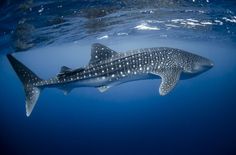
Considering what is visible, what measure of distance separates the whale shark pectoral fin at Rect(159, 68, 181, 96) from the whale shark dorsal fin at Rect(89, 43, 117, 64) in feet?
5.88

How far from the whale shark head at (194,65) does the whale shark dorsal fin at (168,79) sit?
0.46m

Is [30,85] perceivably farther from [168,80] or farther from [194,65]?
[194,65]

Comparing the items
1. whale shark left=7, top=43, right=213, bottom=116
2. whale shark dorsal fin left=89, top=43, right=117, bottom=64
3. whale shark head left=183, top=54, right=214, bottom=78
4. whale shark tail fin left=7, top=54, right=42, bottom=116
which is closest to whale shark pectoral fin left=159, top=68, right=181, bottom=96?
whale shark left=7, top=43, right=213, bottom=116

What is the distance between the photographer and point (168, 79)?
843cm

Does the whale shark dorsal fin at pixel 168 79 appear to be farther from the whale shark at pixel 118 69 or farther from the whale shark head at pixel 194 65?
the whale shark head at pixel 194 65

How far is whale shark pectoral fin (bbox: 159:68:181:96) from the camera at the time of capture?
26.9 ft

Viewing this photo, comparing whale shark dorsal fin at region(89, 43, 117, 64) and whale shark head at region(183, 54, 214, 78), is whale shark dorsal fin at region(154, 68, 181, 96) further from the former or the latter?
whale shark dorsal fin at region(89, 43, 117, 64)

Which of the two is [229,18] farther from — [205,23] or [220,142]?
[220,142]

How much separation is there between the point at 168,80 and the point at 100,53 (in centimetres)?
228

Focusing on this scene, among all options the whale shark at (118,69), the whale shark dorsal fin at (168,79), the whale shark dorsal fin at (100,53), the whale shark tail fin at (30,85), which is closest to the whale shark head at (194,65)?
the whale shark at (118,69)

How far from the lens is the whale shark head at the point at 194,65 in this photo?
9.14m

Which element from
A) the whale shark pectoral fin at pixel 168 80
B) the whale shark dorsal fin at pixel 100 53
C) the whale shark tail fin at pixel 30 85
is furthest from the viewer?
the whale shark tail fin at pixel 30 85

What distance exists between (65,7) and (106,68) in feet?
24.4

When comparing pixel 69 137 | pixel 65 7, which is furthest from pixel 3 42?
pixel 69 137
